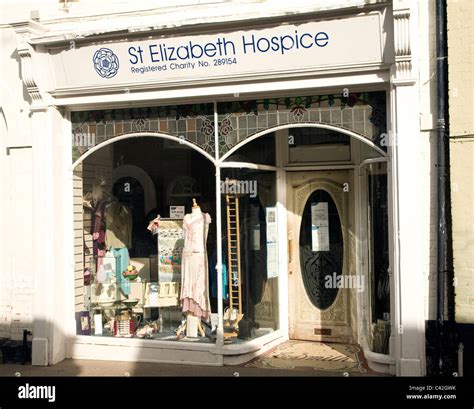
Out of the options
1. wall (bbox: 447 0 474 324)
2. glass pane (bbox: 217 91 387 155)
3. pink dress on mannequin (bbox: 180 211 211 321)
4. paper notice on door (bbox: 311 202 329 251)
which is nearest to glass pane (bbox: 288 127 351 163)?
paper notice on door (bbox: 311 202 329 251)

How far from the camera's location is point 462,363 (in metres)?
7.15

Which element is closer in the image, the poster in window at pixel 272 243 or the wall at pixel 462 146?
the wall at pixel 462 146

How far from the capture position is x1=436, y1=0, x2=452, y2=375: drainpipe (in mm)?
7191

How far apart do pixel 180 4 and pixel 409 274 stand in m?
4.26

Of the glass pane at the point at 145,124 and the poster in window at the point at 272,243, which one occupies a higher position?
the glass pane at the point at 145,124

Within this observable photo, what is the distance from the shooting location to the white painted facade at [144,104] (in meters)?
7.27

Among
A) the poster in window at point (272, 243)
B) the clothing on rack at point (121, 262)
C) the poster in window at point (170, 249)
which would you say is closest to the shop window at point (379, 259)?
the poster in window at point (272, 243)

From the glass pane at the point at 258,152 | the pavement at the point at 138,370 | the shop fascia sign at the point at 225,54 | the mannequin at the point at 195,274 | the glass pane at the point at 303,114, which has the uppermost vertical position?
the shop fascia sign at the point at 225,54

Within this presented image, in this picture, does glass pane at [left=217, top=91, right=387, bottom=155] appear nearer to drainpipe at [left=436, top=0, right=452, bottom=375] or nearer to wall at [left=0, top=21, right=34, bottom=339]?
drainpipe at [left=436, top=0, right=452, bottom=375]

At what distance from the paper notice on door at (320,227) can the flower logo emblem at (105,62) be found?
10.6ft

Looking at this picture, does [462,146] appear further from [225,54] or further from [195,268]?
[195,268]

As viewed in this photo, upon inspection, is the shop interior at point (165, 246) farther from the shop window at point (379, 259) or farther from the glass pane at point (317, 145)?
Answer: the shop window at point (379, 259)

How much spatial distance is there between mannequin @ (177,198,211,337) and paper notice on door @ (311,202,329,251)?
157 cm

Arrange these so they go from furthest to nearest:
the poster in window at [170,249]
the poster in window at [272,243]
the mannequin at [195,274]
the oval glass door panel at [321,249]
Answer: the oval glass door panel at [321,249] → the poster in window at [272,243] → the poster in window at [170,249] → the mannequin at [195,274]
